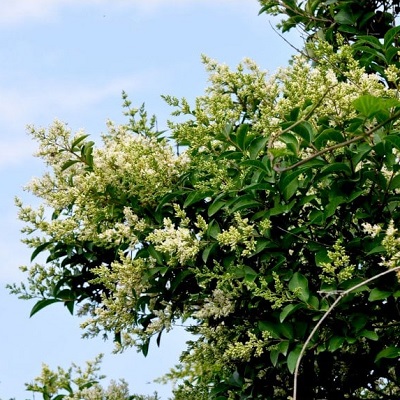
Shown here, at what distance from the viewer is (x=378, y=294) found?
391 centimetres

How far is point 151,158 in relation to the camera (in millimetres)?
4406

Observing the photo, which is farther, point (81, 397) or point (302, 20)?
point (302, 20)

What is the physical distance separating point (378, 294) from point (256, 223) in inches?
27.3

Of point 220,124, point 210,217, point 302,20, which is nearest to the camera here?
point 220,124

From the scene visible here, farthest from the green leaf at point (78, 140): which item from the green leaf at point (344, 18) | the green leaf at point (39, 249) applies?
the green leaf at point (344, 18)

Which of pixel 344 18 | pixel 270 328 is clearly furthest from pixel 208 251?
pixel 344 18

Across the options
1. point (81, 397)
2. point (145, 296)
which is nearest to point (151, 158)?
point (145, 296)

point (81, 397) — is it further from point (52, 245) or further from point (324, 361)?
point (324, 361)

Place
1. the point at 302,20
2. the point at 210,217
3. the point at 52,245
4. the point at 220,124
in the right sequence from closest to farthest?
the point at 220,124 < the point at 210,217 < the point at 52,245 < the point at 302,20

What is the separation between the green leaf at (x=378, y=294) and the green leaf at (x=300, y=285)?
30 centimetres

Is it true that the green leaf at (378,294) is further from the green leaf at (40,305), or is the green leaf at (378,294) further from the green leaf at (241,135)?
the green leaf at (40,305)

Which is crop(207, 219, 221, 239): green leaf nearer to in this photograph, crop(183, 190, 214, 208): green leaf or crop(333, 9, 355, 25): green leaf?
crop(183, 190, 214, 208): green leaf

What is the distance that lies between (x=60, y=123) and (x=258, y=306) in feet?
5.03

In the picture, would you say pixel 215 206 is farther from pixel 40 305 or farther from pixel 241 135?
pixel 40 305
